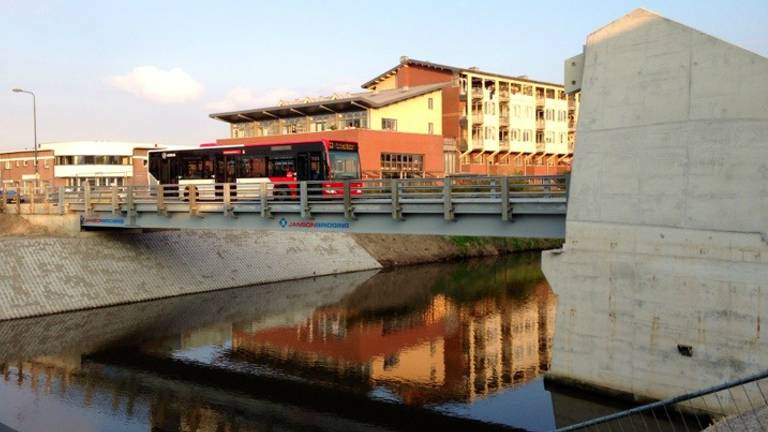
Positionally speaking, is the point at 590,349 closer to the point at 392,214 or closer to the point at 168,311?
the point at 392,214

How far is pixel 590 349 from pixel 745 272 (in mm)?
4621

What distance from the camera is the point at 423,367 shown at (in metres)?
24.1

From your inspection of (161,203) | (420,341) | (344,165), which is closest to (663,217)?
(420,341)

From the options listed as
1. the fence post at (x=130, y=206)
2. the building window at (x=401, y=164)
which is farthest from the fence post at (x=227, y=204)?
the building window at (x=401, y=164)

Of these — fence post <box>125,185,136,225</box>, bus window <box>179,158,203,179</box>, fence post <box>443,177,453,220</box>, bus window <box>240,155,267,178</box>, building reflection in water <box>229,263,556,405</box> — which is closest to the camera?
fence post <box>443,177,453,220</box>

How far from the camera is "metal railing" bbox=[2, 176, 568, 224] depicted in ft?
71.9

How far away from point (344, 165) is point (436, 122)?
108 ft

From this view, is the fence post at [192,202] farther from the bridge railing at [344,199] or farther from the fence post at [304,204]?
the fence post at [304,204]

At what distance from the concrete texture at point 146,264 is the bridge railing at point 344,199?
9.70 feet

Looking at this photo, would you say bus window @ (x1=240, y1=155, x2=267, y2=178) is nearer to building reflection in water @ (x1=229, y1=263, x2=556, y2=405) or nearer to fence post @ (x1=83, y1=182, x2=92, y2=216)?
building reflection in water @ (x1=229, y1=263, x2=556, y2=405)

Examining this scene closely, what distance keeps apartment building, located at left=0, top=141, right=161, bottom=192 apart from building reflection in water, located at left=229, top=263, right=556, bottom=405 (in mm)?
58965

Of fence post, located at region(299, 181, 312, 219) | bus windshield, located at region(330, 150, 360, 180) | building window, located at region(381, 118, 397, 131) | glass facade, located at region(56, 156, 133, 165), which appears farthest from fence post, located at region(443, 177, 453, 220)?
Result: glass facade, located at region(56, 156, 133, 165)

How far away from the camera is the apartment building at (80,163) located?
8825 centimetres

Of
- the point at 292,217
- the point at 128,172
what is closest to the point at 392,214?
the point at 292,217
